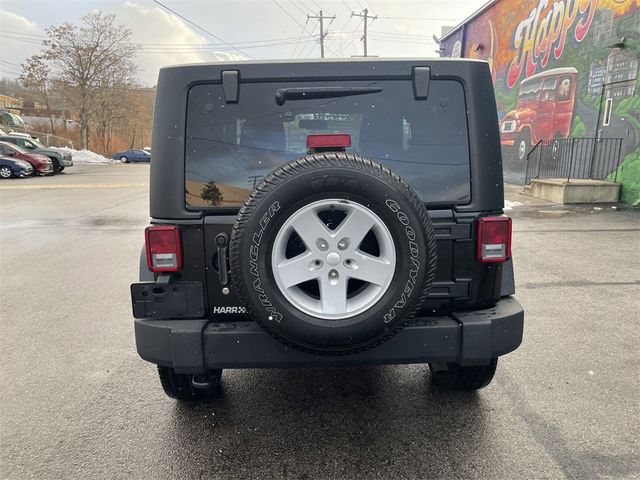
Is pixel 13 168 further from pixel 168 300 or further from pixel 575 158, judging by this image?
pixel 168 300

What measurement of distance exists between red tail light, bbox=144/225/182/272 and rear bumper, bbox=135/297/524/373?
11.5 inches

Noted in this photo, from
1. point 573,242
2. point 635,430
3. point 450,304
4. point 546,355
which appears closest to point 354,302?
point 450,304

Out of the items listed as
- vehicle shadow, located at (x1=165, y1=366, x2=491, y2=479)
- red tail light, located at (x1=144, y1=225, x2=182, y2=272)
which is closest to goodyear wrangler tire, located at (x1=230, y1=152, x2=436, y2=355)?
red tail light, located at (x1=144, y1=225, x2=182, y2=272)

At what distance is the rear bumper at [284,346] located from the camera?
2.38 metres

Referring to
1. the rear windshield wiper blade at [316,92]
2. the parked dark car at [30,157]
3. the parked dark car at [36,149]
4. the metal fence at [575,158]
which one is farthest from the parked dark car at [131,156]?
the rear windshield wiper blade at [316,92]

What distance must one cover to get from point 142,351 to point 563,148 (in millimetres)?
14747

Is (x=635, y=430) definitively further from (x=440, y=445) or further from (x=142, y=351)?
(x=142, y=351)

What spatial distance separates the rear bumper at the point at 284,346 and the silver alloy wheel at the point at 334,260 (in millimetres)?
340

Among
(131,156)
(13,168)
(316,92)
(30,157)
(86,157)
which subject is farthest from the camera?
(131,156)

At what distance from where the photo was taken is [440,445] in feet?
8.42

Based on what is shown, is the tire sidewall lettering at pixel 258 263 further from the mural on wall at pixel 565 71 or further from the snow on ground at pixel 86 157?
the snow on ground at pixel 86 157

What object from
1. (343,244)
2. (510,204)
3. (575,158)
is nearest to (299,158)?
(343,244)

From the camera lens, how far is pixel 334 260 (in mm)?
2154

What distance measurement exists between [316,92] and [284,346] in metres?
1.32
